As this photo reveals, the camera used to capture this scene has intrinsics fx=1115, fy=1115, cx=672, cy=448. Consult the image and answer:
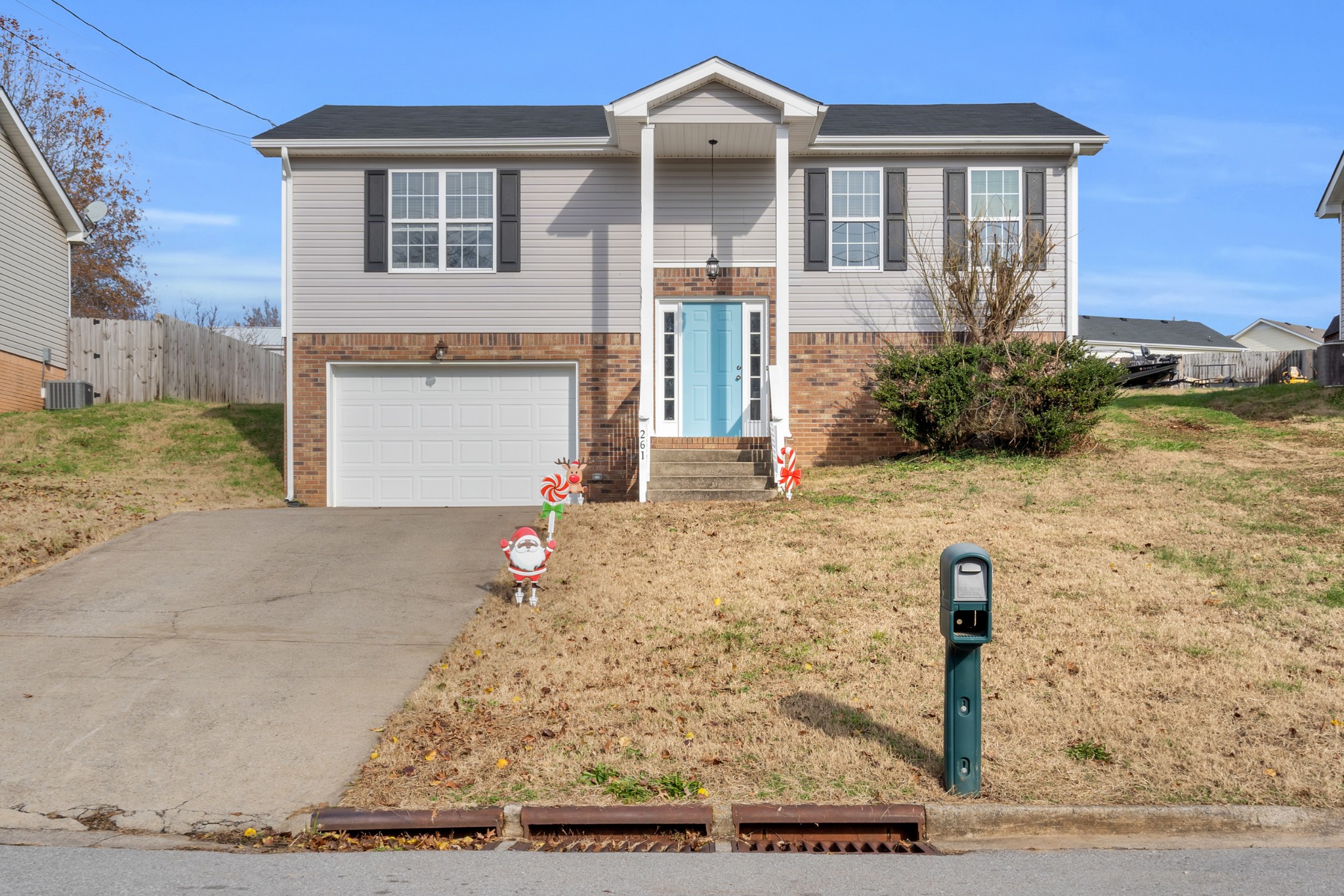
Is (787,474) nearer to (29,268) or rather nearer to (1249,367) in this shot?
(29,268)

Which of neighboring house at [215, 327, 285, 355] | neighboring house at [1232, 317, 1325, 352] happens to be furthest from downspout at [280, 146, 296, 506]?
neighboring house at [1232, 317, 1325, 352]

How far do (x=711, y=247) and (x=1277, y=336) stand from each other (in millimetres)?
59272

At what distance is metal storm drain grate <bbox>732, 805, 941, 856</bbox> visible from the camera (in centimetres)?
529

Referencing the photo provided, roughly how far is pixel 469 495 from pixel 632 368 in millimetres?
3040

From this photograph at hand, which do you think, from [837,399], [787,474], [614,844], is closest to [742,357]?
[837,399]

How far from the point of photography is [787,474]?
13.4 m

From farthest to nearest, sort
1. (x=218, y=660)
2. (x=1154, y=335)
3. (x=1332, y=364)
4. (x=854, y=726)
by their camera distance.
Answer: (x=1154, y=335) < (x=1332, y=364) < (x=218, y=660) < (x=854, y=726)

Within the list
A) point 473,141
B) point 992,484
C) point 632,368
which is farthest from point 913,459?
point 473,141

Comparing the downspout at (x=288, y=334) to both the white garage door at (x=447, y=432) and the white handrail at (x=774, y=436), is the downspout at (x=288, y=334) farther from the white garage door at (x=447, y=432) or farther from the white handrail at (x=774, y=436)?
the white handrail at (x=774, y=436)

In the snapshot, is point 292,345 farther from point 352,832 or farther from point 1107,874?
point 1107,874

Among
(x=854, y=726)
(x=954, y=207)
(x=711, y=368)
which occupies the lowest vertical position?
(x=854, y=726)

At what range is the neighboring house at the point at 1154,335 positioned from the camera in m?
57.1

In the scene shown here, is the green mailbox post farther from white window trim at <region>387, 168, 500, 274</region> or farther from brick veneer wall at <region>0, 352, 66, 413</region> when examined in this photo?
brick veneer wall at <region>0, 352, 66, 413</region>

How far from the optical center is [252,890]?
14.8ft
